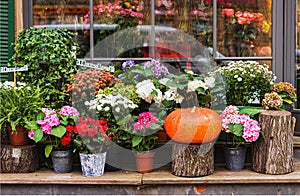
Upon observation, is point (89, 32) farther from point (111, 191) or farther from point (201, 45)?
point (111, 191)

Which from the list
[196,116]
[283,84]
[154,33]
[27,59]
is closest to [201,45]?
[154,33]

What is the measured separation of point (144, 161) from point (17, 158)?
2.90ft

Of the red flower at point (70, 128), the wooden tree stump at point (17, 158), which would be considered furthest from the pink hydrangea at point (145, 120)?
the wooden tree stump at point (17, 158)

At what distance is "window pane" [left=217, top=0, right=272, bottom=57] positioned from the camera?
14.2 ft

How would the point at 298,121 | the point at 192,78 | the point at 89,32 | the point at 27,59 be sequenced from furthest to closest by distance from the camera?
the point at 89,32 → the point at 298,121 → the point at 27,59 → the point at 192,78

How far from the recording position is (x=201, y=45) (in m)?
4.32

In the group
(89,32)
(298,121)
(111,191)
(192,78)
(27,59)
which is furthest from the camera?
(89,32)

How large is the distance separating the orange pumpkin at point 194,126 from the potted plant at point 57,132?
689 mm

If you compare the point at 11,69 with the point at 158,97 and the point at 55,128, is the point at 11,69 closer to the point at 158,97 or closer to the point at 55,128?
the point at 55,128

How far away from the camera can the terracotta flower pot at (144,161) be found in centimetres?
335

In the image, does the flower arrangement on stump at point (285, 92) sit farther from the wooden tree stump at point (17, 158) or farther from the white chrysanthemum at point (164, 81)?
the wooden tree stump at point (17, 158)

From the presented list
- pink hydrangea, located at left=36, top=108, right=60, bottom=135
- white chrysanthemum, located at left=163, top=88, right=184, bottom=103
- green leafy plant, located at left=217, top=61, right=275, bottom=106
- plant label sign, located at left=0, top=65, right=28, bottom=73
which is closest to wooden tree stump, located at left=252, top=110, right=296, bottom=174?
green leafy plant, located at left=217, top=61, right=275, bottom=106

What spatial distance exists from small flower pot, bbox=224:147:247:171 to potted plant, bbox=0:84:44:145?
1.39 meters

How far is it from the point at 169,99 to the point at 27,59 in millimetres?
1151
